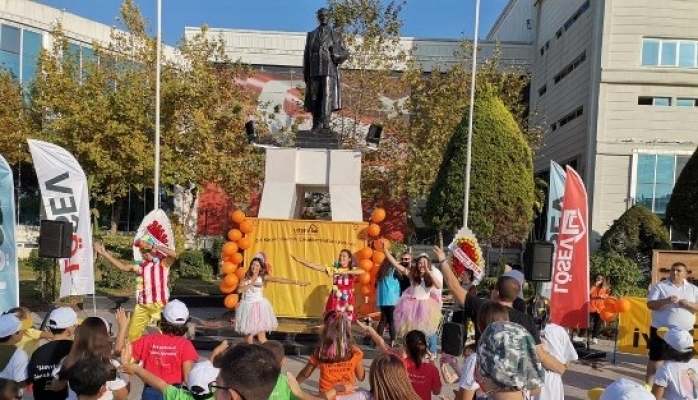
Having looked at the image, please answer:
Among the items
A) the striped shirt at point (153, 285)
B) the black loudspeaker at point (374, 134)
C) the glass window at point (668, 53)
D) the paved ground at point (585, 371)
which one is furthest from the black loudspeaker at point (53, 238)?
the glass window at point (668, 53)

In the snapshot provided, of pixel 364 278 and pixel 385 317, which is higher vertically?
pixel 364 278

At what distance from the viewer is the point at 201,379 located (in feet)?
11.6

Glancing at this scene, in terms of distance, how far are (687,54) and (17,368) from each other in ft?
90.3

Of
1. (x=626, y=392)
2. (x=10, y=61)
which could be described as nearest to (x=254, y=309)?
(x=626, y=392)

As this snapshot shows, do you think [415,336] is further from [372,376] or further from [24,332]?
[24,332]

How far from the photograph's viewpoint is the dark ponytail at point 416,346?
451 cm

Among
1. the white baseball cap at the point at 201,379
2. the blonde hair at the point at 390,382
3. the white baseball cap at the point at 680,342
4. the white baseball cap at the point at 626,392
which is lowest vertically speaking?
the white baseball cap at the point at 680,342

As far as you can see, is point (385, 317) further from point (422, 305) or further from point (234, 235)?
point (234, 235)

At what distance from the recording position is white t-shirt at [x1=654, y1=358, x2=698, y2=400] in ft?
15.8

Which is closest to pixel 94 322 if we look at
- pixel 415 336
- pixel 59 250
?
pixel 415 336

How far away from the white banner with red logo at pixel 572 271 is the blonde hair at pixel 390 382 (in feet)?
22.2

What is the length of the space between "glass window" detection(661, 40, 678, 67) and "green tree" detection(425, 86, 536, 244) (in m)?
8.41

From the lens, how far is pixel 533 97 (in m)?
38.2

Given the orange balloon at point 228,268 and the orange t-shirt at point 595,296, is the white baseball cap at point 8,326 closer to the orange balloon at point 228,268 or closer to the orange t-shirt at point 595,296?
the orange balloon at point 228,268
